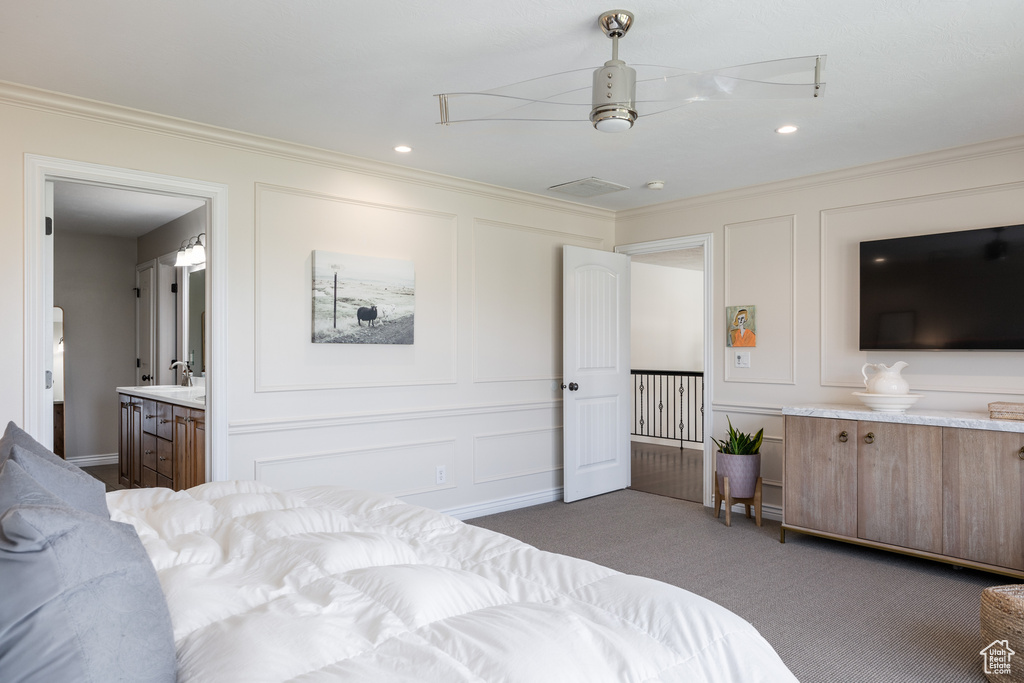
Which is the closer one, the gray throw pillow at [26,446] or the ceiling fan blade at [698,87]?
the gray throw pillow at [26,446]

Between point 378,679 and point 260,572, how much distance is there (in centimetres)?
54

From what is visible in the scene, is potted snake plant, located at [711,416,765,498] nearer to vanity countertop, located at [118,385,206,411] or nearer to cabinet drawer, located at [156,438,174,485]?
vanity countertop, located at [118,385,206,411]

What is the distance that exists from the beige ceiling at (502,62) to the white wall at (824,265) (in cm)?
27

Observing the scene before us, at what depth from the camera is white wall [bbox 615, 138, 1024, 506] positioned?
12.3 ft

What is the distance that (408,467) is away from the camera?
430 centimetres

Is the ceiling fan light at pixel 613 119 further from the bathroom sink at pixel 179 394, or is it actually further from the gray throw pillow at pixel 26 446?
the bathroom sink at pixel 179 394

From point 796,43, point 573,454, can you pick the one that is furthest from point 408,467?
point 796,43

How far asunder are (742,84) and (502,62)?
102 centimetres

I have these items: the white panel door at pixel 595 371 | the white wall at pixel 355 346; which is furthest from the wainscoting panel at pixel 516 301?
the white panel door at pixel 595 371

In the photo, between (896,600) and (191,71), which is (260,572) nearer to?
(191,71)

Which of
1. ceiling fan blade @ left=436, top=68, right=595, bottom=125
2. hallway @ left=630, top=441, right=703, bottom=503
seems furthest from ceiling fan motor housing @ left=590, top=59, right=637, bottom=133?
hallway @ left=630, top=441, right=703, bottom=503

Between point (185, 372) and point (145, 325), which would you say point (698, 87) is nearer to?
point (185, 372)

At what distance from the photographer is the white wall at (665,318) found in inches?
362

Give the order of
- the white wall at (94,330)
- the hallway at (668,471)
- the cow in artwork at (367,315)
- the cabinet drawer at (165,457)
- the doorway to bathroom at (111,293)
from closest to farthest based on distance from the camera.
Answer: the doorway to bathroom at (111,293)
the cow in artwork at (367,315)
the cabinet drawer at (165,457)
the hallway at (668,471)
the white wall at (94,330)
